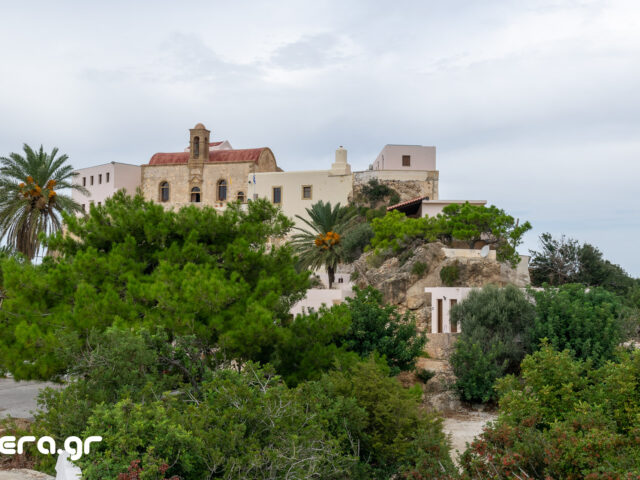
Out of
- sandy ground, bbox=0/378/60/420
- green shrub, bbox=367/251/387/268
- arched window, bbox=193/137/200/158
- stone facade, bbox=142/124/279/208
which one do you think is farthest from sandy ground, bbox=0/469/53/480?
arched window, bbox=193/137/200/158

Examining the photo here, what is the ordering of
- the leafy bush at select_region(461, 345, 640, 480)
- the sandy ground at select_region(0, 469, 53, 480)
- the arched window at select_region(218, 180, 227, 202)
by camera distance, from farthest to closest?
1. the arched window at select_region(218, 180, 227, 202)
2. the leafy bush at select_region(461, 345, 640, 480)
3. the sandy ground at select_region(0, 469, 53, 480)

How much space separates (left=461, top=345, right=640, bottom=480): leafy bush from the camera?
7.00 metres

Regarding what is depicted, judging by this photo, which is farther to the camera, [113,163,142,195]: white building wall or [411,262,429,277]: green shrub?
[113,163,142,195]: white building wall

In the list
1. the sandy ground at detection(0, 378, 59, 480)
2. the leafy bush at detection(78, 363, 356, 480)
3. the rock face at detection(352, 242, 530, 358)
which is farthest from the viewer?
the rock face at detection(352, 242, 530, 358)

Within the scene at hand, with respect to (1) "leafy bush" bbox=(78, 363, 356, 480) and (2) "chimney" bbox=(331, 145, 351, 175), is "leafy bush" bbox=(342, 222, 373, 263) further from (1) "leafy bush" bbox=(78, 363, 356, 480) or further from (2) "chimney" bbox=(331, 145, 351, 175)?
(1) "leafy bush" bbox=(78, 363, 356, 480)

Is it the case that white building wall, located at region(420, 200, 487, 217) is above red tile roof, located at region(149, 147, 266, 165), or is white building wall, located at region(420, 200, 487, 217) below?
below

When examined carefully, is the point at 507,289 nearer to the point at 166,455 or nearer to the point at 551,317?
the point at 551,317

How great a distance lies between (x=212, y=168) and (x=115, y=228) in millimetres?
35675

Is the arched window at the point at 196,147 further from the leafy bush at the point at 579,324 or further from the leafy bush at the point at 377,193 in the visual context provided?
the leafy bush at the point at 579,324

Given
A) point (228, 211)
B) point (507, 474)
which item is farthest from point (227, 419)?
point (228, 211)

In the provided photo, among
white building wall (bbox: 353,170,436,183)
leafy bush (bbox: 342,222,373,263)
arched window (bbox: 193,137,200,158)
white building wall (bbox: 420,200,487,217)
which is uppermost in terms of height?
arched window (bbox: 193,137,200,158)

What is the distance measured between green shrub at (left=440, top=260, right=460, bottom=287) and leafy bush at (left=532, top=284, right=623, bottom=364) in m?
5.64

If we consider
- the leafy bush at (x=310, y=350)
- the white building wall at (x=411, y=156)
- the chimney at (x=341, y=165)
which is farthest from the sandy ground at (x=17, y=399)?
the white building wall at (x=411, y=156)

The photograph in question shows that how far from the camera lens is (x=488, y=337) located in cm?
1819
